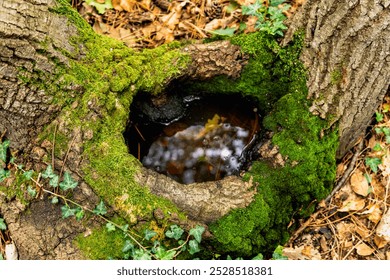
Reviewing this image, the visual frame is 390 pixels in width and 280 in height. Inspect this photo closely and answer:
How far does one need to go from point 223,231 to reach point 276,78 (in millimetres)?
1232

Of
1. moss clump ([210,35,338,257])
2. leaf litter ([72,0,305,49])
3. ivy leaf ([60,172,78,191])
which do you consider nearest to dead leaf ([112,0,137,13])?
leaf litter ([72,0,305,49])

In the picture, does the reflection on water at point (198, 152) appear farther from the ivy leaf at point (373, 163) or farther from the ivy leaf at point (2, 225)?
the ivy leaf at point (2, 225)

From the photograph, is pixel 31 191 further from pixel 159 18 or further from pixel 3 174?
pixel 159 18

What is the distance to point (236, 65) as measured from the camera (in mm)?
2902

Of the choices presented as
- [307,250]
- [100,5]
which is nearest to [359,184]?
[307,250]

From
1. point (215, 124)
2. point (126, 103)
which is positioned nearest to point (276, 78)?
point (215, 124)

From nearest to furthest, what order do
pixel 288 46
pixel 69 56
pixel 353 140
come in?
pixel 69 56
pixel 288 46
pixel 353 140

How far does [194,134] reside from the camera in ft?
10.7

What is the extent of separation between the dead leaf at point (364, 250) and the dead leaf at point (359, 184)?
1.25ft

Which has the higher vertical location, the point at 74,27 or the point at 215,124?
the point at 74,27

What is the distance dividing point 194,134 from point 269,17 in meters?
1.16

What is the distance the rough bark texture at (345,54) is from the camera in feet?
7.88

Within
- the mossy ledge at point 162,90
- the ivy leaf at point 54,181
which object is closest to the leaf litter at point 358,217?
the mossy ledge at point 162,90

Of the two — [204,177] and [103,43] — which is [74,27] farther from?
[204,177]
